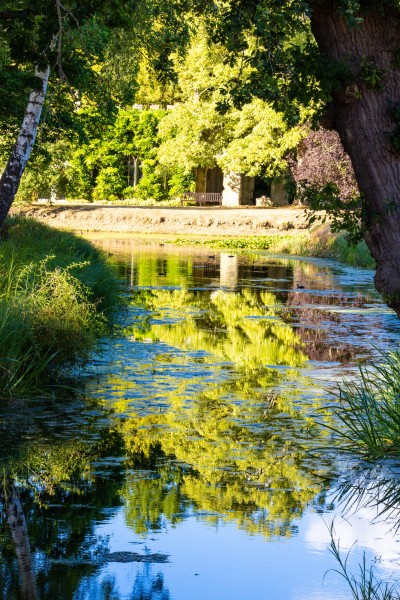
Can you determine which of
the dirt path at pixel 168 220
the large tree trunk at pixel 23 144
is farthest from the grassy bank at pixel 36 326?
the dirt path at pixel 168 220

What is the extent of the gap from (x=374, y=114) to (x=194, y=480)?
321 cm

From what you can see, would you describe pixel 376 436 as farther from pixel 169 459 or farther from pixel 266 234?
pixel 266 234

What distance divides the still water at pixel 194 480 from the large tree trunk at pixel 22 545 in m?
0.02

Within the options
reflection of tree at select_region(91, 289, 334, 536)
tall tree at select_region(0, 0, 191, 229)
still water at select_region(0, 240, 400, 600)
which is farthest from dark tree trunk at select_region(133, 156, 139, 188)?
still water at select_region(0, 240, 400, 600)

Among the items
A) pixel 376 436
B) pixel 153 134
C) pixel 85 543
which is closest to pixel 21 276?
pixel 376 436

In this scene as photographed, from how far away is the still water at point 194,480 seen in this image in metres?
6.14

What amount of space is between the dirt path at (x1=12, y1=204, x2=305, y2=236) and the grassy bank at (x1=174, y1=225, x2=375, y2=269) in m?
1.41

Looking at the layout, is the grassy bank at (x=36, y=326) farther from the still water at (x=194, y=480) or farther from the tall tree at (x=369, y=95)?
the tall tree at (x=369, y=95)

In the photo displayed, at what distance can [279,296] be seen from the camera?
73.9 feet

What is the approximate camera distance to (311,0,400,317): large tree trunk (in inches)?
236

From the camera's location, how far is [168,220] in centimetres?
4506

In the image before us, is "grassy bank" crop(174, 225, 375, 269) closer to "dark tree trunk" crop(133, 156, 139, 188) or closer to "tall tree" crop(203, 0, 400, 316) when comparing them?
"dark tree trunk" crop(133, 156, 139, 188)

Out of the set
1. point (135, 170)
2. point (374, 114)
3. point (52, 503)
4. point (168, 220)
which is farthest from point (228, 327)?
point (135, 170)

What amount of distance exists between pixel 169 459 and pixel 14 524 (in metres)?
1.96
